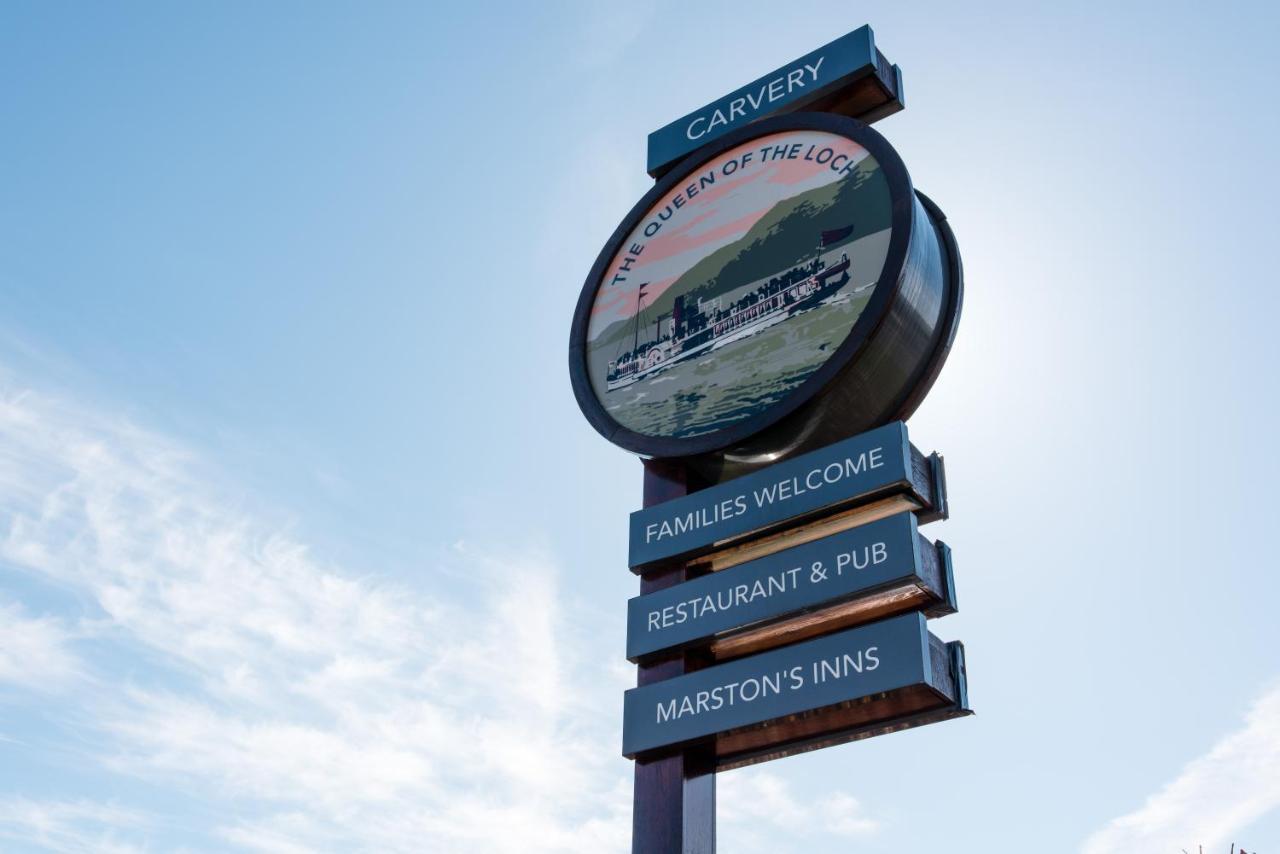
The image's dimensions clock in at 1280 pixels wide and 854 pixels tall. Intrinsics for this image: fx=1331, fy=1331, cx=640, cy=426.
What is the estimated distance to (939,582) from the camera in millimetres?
9602

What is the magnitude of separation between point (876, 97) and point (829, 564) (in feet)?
18.2

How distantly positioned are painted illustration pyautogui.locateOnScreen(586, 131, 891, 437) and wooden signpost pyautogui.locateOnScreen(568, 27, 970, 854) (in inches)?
0.8

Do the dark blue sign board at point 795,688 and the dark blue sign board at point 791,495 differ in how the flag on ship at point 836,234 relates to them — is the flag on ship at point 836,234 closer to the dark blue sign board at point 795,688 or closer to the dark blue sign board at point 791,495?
the dark blue sign board at point 791,495

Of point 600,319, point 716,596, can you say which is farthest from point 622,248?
point 716,596

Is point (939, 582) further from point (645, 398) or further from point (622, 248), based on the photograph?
point (622, 248)

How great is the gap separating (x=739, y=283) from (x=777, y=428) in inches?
68.7

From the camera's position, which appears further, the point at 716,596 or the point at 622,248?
the point at 622,248

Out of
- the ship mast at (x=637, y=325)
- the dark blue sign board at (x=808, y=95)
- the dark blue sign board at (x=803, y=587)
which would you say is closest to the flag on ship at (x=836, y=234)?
the ship mast at (x=637, y=325)

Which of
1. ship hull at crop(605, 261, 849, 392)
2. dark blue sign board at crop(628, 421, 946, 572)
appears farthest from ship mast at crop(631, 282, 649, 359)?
dark blue sign board at crop(628, 421, 946, 572)

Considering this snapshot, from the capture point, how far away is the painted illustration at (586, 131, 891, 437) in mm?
11117

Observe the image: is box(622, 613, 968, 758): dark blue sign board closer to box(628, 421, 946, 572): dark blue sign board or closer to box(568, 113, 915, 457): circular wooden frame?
box(628, 421, 946, 572): dark blue sign board

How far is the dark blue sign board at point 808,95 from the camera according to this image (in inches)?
515

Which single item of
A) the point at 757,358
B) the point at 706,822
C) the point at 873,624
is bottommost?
the point at 706,822

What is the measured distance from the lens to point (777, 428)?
1080cm
